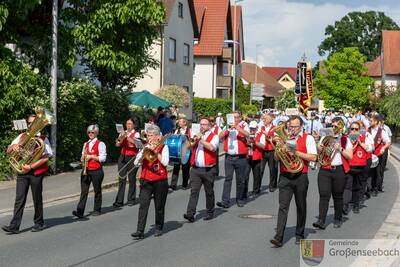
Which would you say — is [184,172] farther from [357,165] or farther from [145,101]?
[145,101]

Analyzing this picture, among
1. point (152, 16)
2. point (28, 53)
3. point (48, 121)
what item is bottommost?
point (48, 121)

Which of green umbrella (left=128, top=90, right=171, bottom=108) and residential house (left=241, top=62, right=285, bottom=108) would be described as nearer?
green umbrella (left=128, top=90, right=171, bottom=108)

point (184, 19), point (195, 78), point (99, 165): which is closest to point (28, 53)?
point (99, 165)

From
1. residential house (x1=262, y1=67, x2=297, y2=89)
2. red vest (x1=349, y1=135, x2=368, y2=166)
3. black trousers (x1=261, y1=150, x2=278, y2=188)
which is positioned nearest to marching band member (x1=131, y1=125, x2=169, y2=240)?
red vest (x1=349, y1=135, x2=368, y2=166)

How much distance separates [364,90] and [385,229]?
177 ft

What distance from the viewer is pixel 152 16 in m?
18.6

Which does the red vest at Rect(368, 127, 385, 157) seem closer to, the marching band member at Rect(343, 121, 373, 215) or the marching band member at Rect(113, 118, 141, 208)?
the marching band member at Rect(343, 121, 373, 215)

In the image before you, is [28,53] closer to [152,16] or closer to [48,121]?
[152,16]

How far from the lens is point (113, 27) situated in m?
18.8

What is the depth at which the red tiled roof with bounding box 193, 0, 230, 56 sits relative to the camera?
53219mm

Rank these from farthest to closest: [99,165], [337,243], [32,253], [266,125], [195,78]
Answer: [195,78] < [266,125] < [99,165] < [337,243] < [32,253]

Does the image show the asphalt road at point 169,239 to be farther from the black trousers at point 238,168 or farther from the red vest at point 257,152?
the red vest at point 257,152

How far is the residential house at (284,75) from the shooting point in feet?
470

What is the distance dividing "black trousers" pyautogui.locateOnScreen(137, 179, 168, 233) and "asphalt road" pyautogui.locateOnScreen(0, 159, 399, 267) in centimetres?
25
